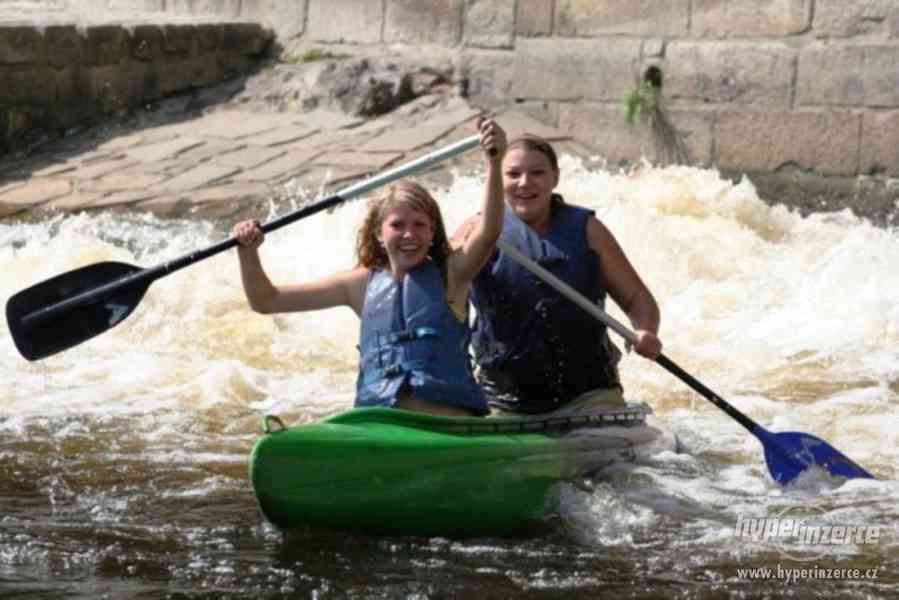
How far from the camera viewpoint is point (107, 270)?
5027 millimetres

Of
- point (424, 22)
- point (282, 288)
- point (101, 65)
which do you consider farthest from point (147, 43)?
point (282, 288)

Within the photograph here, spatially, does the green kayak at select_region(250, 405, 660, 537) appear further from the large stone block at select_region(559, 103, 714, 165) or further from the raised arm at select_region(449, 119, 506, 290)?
the large stone block at select_region(559, 103, 714, 165)

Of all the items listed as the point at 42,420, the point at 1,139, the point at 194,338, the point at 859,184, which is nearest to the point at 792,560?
the point at 42,420

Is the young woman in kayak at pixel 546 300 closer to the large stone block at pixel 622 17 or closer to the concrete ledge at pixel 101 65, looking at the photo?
the large stone block at pixel 622 17

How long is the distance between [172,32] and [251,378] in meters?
4.40

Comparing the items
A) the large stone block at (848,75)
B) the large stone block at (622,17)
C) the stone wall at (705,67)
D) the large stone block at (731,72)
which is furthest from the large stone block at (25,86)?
the large stone block at (848,75)

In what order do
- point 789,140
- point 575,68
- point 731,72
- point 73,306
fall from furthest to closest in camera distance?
1. point 575,68
2. point 731,72
3. point 789,140
4. point 73,306

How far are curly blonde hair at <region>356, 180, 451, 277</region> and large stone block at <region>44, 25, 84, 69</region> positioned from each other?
18.1 ft

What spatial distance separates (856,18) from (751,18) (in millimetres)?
555

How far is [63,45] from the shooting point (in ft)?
32.3

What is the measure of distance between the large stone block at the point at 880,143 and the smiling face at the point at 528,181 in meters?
4.21

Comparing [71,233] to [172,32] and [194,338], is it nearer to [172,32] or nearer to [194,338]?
[194,338]

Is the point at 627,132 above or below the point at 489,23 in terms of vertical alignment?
below

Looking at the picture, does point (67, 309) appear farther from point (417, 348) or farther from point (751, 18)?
point (751, 18)
